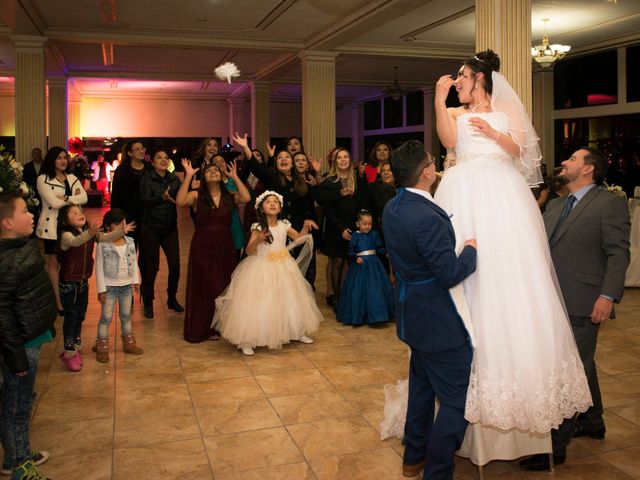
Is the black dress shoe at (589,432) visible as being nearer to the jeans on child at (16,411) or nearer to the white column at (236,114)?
the jeans on child at (16,411)

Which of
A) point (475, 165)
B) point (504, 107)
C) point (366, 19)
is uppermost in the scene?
point (366, 19)

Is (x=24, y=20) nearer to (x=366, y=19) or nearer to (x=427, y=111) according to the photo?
(x=366, y=19)

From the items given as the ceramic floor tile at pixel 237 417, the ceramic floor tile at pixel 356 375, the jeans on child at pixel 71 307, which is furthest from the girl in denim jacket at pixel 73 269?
the ceramic floor tile at pixel 356 375

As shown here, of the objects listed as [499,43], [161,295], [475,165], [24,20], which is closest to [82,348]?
[161,295]

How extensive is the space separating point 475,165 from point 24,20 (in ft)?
29.1

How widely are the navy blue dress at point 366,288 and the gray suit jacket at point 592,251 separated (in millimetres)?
2882

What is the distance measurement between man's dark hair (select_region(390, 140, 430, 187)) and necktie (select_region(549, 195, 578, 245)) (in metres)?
0.93

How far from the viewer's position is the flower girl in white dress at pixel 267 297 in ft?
17.4

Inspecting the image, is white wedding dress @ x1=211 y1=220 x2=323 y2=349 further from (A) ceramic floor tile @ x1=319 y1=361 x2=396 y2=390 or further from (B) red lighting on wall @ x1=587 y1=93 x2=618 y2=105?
(B) red lighting on wall @ x1=587 y1=93 x2=618 y2=105

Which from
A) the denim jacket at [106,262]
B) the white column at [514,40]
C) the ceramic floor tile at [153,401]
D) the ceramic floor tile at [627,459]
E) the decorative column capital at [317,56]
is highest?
the decorative column capital at [317,56]

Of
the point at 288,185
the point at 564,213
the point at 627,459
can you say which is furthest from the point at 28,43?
the point at 627,459

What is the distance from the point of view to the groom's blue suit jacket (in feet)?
9.05

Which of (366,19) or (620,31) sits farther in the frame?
(620,31)

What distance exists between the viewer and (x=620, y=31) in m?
12.0
